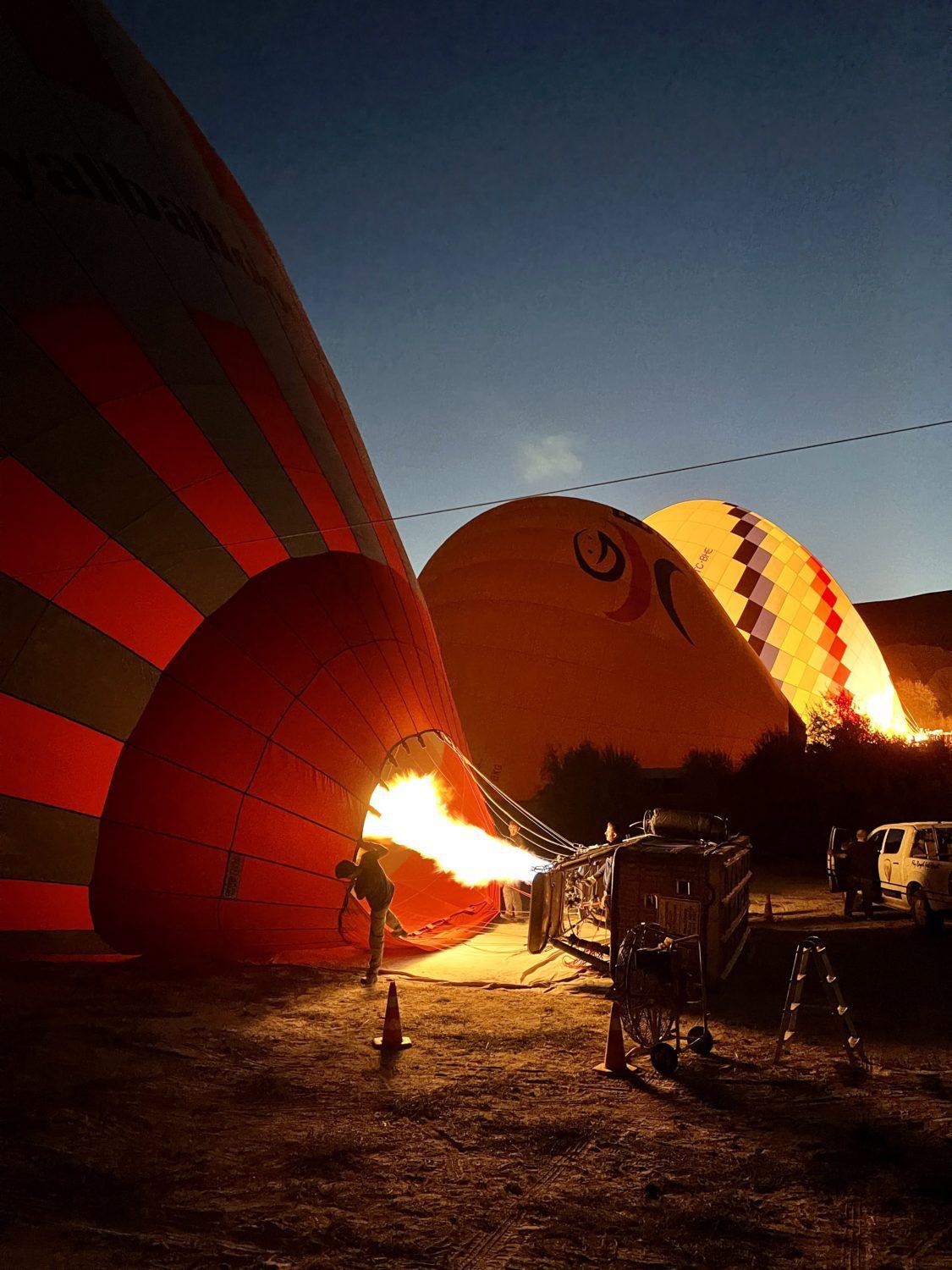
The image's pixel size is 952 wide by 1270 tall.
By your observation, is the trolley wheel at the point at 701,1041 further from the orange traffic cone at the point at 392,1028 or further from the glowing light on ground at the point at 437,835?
the glowing light on ground at the point at 437,835

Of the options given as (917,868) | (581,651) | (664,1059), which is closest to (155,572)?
(664,1059)

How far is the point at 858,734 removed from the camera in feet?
63.9

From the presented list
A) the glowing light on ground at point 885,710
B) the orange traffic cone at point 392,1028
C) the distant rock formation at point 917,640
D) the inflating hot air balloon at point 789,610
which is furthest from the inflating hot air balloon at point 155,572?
the distant rock formation at point 917,640

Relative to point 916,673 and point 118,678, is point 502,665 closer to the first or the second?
point 118,678

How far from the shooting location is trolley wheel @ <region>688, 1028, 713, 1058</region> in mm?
5230

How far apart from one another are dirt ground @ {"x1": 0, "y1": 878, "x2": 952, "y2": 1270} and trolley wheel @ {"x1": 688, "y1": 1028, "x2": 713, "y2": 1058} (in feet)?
0.22

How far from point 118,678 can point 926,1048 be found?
19.6 feet

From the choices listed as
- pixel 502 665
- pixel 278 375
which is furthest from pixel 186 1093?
pixel 502 665

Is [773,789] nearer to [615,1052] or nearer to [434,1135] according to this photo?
[615,1052]

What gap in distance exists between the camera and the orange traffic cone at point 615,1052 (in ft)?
16.2

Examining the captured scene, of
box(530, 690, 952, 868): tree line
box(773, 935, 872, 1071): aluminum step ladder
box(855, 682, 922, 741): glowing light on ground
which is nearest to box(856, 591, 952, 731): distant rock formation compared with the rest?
box(855, 682, 922, 741): glowing light on ground

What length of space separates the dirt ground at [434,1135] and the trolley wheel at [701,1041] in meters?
0.07

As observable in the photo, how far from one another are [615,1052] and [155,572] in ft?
15.0

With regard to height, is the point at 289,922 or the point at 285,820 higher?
the point at 285,820
